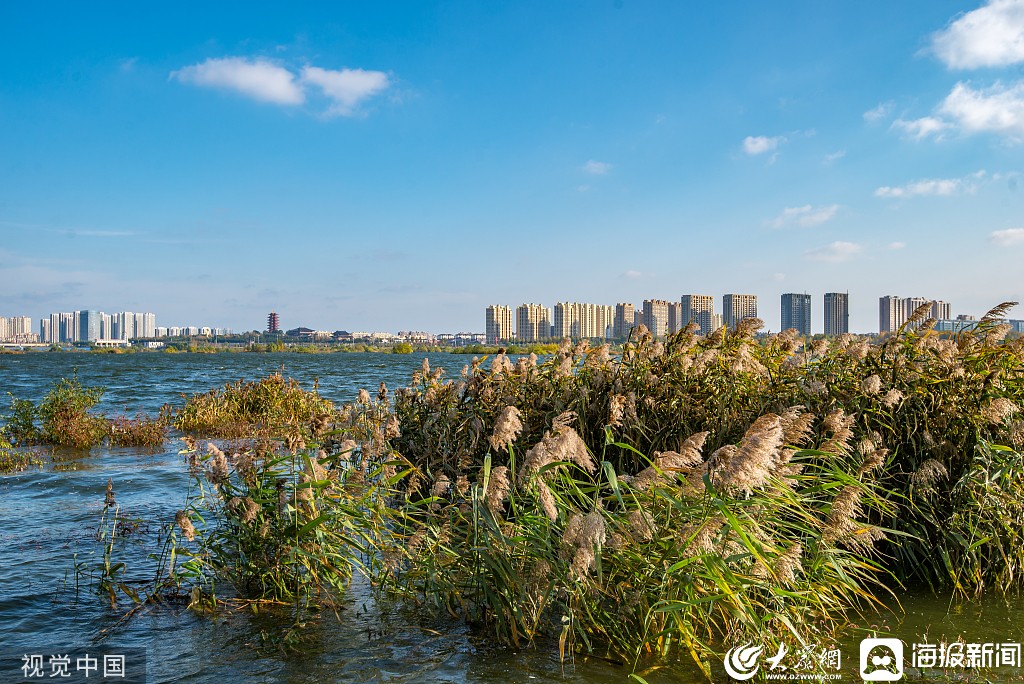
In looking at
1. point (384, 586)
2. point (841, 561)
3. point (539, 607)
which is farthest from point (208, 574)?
point (841, 561)

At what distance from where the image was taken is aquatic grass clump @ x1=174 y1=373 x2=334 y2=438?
2006cm

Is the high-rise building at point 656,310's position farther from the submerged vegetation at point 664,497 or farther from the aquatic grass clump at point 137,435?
the aquatic grass clump at point 137,435

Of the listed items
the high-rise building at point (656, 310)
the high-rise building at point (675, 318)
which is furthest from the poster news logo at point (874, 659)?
the high-rise building at point (656, 310)

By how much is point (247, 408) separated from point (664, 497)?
19486mm

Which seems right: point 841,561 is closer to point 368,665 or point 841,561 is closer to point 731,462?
point 731,462

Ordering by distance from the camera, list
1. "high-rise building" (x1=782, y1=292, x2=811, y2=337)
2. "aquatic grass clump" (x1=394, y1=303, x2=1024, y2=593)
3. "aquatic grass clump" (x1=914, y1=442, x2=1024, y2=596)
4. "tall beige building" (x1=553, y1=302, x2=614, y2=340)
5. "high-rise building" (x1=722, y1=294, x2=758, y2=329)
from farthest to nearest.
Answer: "tall beige building" (x1=553, y1=302, x2=614, y2=340) < "high-rise building" (x1=782, y1=292, x2=811, y2=337) < "high-rise building" (x1=722, y1=294, x2=758, y2=329) < "aquatic grass clump" (x1=394, y1=303, x2=1024, y2=593) < "aquatic grass clump" (x1=914, y1=442, x2=1024, y2=596)

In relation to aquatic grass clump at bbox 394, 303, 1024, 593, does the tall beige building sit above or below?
above

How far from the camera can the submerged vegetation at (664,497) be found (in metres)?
4.59

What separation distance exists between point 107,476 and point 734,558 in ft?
43.0

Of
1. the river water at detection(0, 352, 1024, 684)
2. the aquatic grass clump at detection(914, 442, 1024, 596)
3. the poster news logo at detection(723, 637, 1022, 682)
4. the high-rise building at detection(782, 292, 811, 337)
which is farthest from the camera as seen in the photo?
the high-rise building at detection(782, 292, 811, 337)

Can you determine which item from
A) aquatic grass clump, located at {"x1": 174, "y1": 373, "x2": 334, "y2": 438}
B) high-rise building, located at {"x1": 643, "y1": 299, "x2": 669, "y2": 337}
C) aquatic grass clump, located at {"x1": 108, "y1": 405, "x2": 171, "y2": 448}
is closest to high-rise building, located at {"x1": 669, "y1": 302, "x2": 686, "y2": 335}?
high-rise building, located at {"x1": 643, "y1": 299, "x2": 669, "y2": 337}

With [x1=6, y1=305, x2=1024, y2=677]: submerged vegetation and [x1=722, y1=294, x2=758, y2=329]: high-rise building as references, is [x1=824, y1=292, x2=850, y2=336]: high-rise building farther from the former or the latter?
[x1=6, y1=305, x2=1024, y2=677]: submerged vegetation

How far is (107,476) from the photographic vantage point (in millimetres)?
13781

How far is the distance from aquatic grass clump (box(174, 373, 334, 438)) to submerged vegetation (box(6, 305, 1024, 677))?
11203 mm
